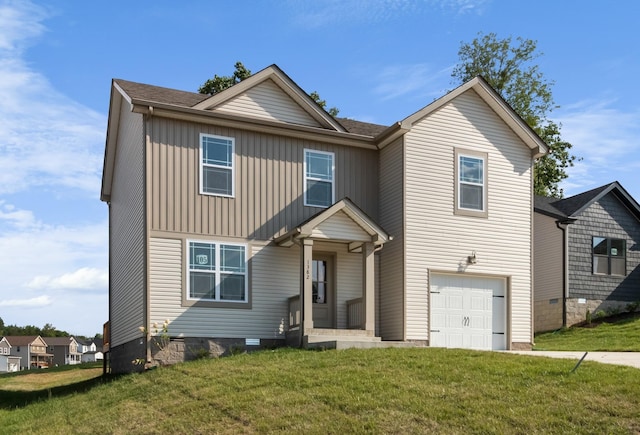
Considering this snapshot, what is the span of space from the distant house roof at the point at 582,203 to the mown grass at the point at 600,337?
428cm

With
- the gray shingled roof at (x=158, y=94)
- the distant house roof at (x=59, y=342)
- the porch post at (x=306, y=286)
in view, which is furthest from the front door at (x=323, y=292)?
the distant house roof at (x=59, y=342)

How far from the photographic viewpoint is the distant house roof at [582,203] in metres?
29.2

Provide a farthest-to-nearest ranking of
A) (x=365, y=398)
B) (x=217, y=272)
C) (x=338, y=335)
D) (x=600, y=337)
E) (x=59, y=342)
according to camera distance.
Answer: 1. (x=59, y=342)
2. (x=600, y=337)
3. (x=217, y=272)
4. (x=338, y=335)
5. (x=365, y=398)

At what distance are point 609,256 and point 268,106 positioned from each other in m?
17.3

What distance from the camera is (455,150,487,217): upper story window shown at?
64.3 feet

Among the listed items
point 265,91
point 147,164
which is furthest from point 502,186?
point 147,164

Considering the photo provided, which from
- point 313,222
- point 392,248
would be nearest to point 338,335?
point 313,222

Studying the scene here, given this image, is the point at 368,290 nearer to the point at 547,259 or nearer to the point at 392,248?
the point at 392,248

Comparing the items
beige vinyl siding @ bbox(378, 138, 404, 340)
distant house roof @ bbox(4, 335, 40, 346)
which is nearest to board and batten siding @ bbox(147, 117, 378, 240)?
beige vinyl siding @ bbox(378, 138, 404, 340)

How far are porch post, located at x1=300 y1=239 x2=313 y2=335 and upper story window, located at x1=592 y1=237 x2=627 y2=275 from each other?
1640cm

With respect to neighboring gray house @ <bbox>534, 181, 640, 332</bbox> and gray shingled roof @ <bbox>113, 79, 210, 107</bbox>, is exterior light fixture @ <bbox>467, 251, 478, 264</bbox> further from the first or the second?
neighboring gray house @ <bbox>534, 181, 640, 332</bbox>

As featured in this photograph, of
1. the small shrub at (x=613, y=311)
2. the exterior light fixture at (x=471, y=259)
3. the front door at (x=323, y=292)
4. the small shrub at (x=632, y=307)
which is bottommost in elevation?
the small shrub at (x=613, y=311)

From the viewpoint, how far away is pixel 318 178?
752 inches

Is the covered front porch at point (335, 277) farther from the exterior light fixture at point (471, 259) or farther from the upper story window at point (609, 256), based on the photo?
the upper story window at point (609, 256)
